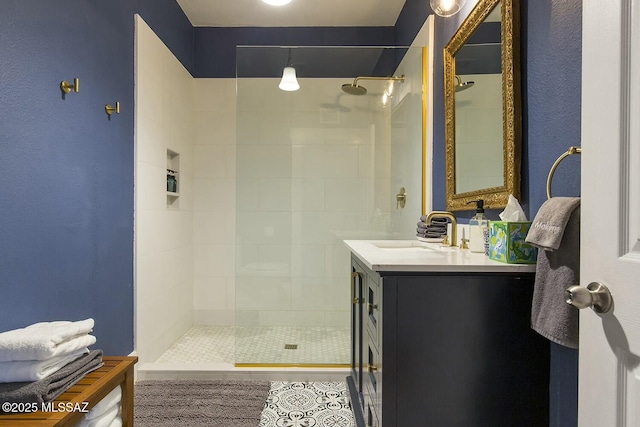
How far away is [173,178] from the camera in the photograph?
122 inches

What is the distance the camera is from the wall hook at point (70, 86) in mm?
1639

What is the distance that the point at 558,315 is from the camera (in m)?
0.91

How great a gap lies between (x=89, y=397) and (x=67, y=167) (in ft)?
3.26

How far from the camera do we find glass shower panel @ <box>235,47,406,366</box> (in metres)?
2.78

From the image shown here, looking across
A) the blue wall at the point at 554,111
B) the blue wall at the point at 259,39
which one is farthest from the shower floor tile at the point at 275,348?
the blue wall at the point at 259,39

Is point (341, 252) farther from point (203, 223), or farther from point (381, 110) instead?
point (203, 223)

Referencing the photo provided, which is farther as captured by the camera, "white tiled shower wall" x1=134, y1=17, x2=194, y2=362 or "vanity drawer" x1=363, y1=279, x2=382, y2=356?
"white tiled shower wall" x1=134, y1=17, x2=194, y2=362

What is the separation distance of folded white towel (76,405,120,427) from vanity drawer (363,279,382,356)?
3.03 ft

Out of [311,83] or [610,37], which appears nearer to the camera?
[610,37]

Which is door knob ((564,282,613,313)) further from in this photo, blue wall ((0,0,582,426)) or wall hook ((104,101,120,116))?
wall hook ((104,101,120,116))

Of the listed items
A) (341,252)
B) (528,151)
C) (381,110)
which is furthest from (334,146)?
(528,151)

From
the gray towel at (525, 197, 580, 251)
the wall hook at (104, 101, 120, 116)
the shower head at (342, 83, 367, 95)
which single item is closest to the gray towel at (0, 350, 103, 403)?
the wall hook at (104, 101, 120, 116)

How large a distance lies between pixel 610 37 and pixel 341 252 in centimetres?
231

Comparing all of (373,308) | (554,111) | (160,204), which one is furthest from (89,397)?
(160,204)
